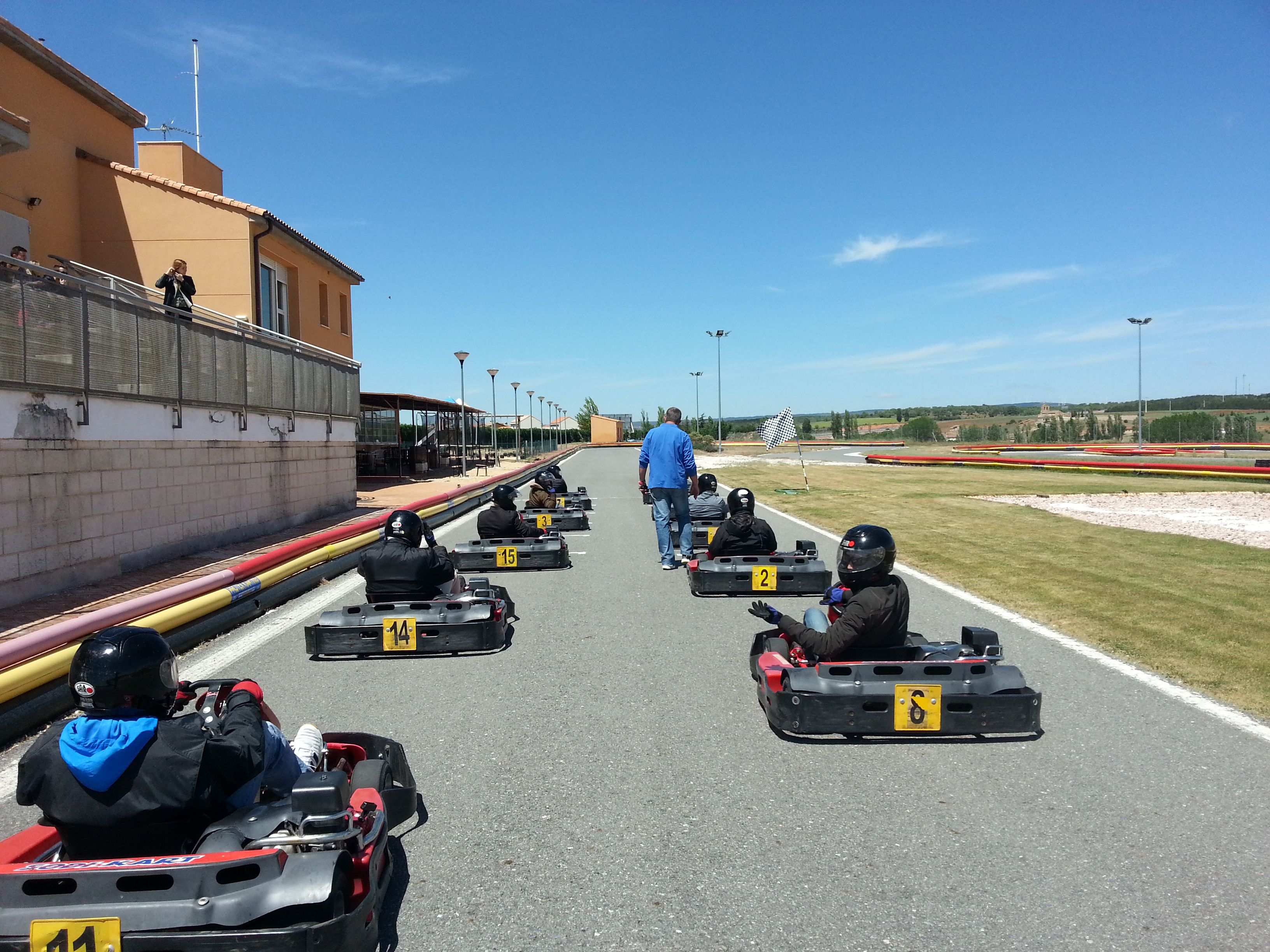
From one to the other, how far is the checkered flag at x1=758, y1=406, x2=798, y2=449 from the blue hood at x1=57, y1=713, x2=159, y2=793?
2196 centimetres

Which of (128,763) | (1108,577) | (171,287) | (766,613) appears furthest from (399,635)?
(171,287)

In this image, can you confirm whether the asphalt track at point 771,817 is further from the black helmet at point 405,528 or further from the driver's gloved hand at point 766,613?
the black helmet at point 405,528

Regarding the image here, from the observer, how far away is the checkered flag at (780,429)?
2397 cm

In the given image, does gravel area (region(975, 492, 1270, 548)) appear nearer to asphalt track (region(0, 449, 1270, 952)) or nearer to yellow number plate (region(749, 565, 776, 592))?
yellow number plate (region(749, 565, 776, 592))

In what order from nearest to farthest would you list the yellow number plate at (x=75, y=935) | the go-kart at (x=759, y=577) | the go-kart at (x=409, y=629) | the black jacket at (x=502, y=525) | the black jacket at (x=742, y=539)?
the yellow number plate at (x=75, y=935) → the go-kart at (x=409, y=629) → the go-kart at (x=759, y=577) → the black jacket at (x=742, y=539) → the black jacket at (x=502, y=525)

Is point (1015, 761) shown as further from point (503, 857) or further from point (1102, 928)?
point (503, 857)

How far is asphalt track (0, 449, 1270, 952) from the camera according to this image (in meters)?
2.83

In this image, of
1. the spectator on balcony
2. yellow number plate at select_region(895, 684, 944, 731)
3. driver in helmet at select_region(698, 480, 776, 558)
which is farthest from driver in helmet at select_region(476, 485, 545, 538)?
yellow number plate at select_region(895, 684, 944, 731)

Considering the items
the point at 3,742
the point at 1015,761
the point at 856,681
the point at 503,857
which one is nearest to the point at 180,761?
the point at 503,857

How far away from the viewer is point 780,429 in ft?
79.4

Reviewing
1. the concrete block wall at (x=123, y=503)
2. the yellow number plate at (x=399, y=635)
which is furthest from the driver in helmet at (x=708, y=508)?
the concrete block wall at (x=123, y=503)

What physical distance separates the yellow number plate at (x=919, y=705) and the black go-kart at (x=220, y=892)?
2.68m

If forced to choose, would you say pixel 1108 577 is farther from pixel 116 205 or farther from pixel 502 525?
pixel 116 205

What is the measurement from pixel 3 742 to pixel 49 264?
14.9 metres
